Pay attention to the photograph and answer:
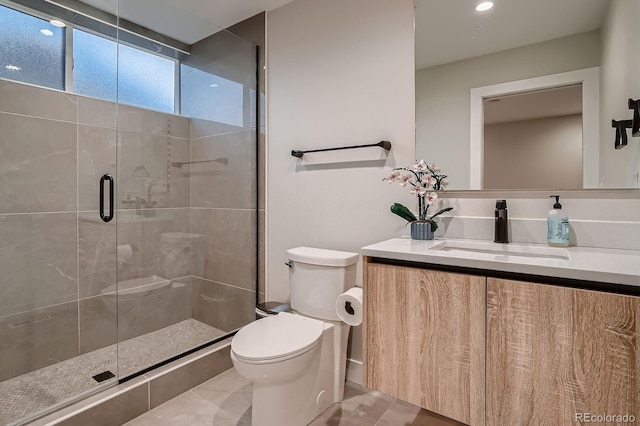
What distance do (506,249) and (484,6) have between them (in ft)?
3.82

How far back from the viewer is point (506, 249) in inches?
53.4

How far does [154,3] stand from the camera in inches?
84.7

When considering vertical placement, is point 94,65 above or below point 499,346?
above

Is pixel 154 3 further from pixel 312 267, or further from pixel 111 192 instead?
pixel 312 267

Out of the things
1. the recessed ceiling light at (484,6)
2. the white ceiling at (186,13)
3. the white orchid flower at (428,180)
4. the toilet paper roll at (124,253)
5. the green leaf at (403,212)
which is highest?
the white ceiling at (186,13)

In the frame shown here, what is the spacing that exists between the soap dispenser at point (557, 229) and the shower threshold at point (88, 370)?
6.82 ft

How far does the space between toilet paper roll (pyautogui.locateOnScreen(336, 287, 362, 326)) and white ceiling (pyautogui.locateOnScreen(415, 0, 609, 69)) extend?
1.23 meters

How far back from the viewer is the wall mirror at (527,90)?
4.43 ft

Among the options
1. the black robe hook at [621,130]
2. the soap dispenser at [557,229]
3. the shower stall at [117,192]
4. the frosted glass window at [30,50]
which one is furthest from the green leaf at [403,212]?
the frosted glass window at [30,50]

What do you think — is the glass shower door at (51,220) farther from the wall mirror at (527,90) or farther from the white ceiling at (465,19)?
the wall mirror at (527,90)

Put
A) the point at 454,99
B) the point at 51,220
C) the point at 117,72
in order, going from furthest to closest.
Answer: the point at 117,72 → the point at 51,220 → the point at 454,99

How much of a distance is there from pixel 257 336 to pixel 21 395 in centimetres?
131

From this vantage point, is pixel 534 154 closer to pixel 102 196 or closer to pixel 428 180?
pixel 428 180

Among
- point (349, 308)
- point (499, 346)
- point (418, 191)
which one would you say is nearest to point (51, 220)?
point (349, 308)
